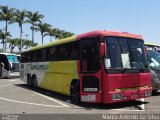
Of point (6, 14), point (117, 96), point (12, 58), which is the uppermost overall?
point (6, 14)

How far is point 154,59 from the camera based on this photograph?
1716 centimetres

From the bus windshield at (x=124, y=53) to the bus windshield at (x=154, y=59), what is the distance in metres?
3.20

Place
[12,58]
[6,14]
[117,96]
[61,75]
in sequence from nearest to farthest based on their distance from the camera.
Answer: [117,96], [61,75], [12,58], [6,14]

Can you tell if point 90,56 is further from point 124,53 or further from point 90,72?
point 124,53

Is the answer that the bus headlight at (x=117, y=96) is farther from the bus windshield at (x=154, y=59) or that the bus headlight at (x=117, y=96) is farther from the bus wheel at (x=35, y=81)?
the bus wheel at (x=35, y=81)

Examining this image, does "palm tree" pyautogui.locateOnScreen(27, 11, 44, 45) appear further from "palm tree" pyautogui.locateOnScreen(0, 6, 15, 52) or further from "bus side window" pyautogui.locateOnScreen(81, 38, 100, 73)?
"bus side window" pyautogui.locateOnScreen(81, 38, 100, 73)

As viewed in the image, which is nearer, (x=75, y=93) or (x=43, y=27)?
(x=75, y=93)

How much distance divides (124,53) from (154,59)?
4711 millimetres

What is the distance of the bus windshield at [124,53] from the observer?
1256 centimetres

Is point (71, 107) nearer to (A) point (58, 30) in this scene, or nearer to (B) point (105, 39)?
(B) point (105, 39)

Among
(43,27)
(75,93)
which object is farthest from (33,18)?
(75,93)

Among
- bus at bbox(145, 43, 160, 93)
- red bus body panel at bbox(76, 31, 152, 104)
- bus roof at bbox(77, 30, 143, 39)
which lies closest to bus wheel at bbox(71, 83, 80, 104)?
red bus body panel at bbox(76, 31, 152, 104)

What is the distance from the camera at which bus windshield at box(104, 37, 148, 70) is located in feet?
41.2

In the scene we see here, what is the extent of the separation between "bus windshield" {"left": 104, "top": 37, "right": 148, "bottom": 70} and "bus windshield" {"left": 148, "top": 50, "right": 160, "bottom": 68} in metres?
3.20
